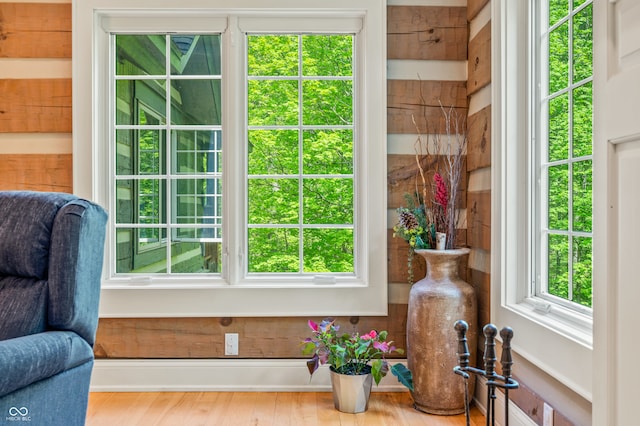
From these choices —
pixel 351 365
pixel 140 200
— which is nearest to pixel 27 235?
pixel 140 200

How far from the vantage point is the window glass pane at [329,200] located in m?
3.02

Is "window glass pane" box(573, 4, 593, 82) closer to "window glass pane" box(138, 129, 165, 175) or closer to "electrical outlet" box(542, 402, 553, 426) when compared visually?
"electrical outlet" box(542, 402, 553, 426)

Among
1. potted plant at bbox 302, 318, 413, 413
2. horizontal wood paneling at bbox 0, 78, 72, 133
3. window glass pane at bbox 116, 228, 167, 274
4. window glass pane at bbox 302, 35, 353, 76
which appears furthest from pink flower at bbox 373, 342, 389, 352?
horizontal wood paneling at bbox 0, 78, 72, 133

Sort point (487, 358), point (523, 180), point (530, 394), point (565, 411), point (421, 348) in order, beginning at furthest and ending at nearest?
point (421, 348) < point (523, 180) < point (530, 394) < point (565, 411) < point (487, 358)

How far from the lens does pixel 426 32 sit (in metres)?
2.95

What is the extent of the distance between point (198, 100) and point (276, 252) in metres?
1.01

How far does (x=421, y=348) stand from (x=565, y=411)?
0.84 meters

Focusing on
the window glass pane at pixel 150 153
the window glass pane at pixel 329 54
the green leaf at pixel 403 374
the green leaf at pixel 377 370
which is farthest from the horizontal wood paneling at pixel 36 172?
the green leaf at pixel 403 374

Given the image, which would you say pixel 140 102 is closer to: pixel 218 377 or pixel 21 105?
pixel 21 105

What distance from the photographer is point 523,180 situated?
7.56 feet

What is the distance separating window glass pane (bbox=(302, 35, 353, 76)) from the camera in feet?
9.83

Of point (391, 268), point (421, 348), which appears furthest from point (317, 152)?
point (421, 348)

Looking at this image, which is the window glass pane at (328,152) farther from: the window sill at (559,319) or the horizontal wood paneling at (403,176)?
the window sill at (559,319)

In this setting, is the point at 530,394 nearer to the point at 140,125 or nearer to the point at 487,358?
the point at 487,358
